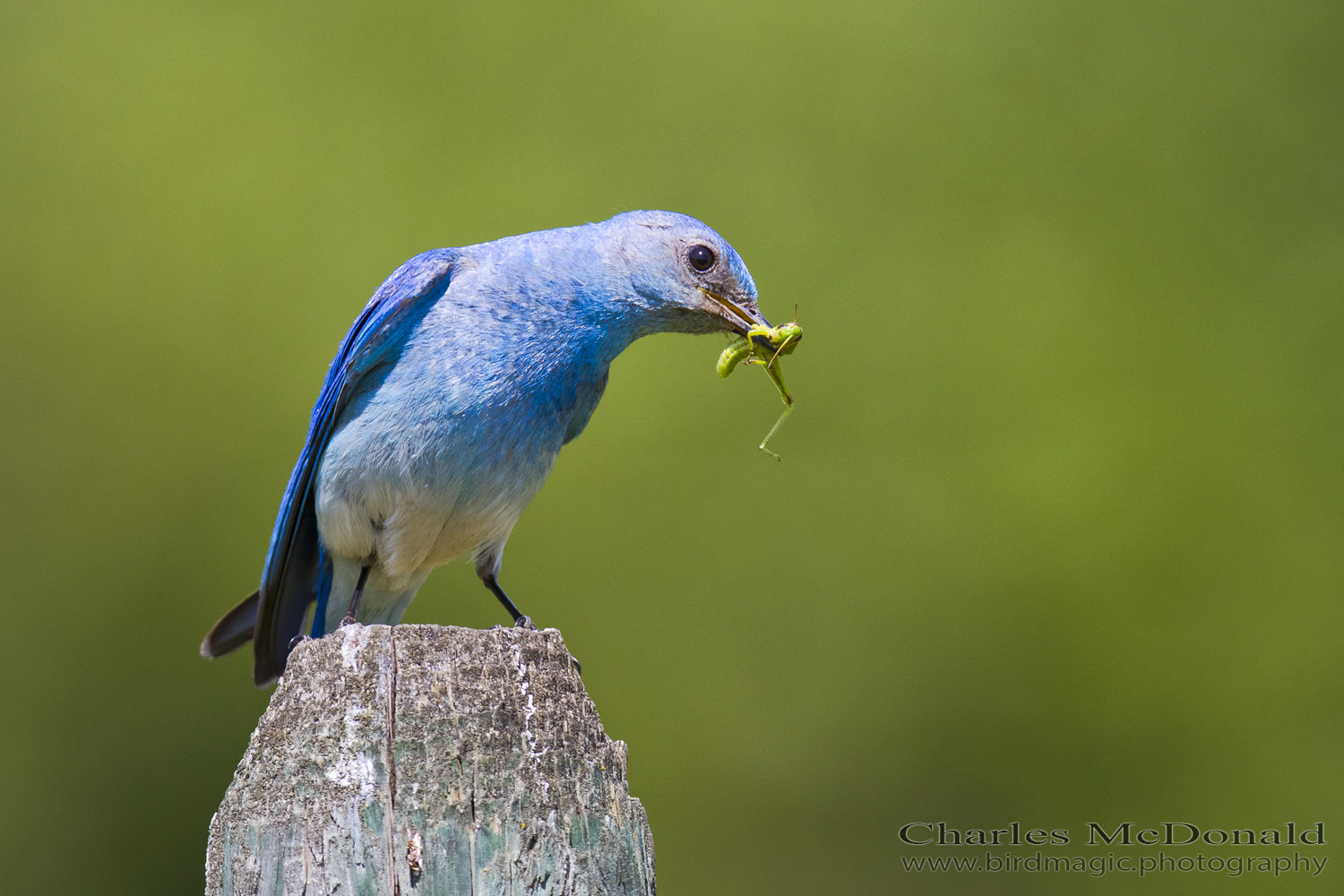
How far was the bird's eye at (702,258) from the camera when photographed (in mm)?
4793

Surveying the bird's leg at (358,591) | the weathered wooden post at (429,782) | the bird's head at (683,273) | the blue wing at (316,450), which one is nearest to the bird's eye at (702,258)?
the bird's head at (683,273)

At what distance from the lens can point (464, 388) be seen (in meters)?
4.48

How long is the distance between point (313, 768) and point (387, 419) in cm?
211

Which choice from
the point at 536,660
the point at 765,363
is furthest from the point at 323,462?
the point at 536,660

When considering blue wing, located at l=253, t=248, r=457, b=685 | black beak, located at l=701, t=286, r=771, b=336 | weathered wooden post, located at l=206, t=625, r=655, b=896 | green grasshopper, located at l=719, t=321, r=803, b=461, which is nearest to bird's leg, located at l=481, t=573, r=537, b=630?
blue wing, located at l=253, t=248, r=457, b=685

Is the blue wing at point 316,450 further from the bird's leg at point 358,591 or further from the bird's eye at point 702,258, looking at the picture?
the bird's eye at point 702,258

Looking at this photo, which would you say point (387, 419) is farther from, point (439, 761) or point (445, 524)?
point (439, 761)

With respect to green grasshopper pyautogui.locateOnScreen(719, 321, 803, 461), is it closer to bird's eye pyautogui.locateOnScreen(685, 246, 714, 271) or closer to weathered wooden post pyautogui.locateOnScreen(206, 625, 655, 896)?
bird's eye pyautogui.locateOnScreen(685, 246, 714, 271)

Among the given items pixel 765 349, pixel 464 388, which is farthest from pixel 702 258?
pixel 464 388

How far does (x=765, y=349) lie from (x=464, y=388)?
113 cm

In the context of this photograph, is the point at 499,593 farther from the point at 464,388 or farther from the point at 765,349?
the point at 765,349

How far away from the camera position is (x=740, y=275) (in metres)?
4.84

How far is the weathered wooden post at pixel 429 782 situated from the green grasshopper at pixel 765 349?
2013 mm

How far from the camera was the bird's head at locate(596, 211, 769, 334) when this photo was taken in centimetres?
477
